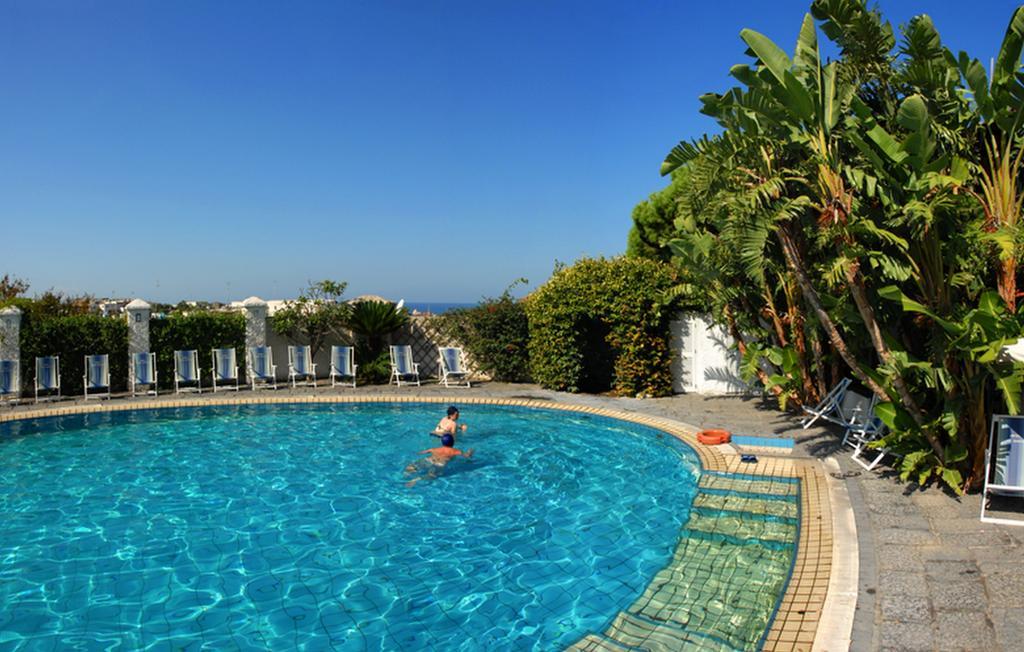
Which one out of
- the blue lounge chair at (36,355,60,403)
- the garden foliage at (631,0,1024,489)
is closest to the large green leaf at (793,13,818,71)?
the garden foliage at (631,0,1024,489)

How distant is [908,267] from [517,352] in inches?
379

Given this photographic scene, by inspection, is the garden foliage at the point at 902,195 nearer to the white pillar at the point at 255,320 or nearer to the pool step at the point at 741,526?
the pool step at the point at 741,526

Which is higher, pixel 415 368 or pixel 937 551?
pixel 415 368

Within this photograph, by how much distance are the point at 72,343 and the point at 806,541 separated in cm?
1454

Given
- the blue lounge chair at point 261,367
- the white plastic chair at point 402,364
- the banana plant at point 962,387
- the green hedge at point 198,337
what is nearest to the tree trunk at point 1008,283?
the banana plant at point 962,387

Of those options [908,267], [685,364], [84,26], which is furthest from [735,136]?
[84,26]

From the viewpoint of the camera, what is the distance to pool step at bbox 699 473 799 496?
6879 mm

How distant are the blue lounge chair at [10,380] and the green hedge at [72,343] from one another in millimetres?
422

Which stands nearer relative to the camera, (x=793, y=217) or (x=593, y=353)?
(x=793, y=217)

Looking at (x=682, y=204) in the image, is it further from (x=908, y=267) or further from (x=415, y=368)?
(x=415, y=368)

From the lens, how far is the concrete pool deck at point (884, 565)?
3.68 m

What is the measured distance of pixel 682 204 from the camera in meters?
10.4

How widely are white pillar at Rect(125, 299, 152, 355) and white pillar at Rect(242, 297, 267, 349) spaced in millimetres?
2056

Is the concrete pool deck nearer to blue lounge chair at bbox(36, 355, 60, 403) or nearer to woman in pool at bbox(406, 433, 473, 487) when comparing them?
woman in pool at bbox(406, 433, 473, 487)
